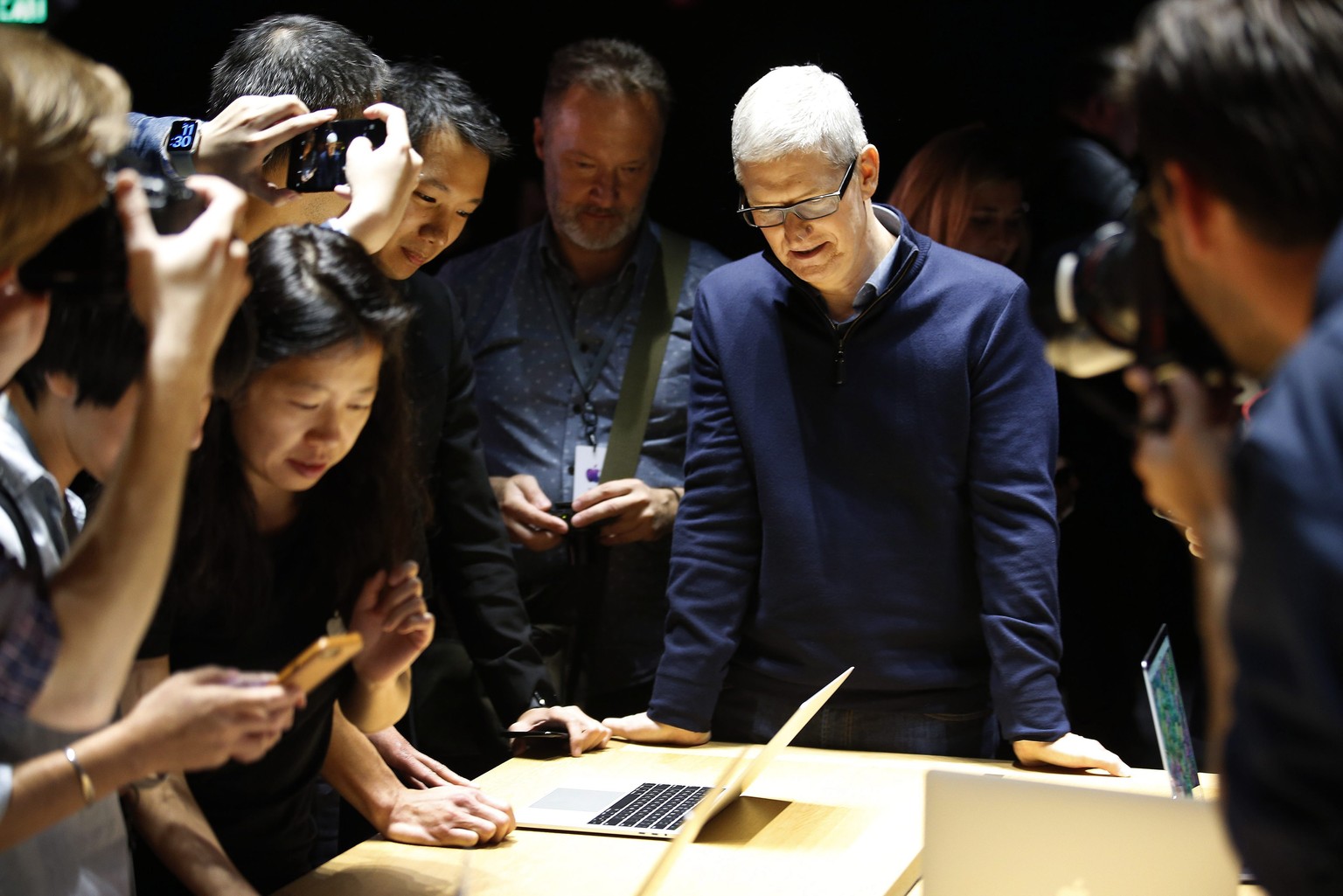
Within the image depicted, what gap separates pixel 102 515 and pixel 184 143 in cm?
80

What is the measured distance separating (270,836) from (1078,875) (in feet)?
3.11

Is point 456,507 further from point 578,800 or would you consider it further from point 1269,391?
point 1269,391

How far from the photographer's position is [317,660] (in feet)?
4.02

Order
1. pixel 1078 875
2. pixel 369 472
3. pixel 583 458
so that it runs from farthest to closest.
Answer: pixel 583 458 → pixel 369 472 → pixel 1078 875

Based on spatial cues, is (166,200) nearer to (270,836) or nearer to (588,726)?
(270,836)

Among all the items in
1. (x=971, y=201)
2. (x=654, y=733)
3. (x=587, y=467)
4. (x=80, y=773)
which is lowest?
(x=654, y=733)

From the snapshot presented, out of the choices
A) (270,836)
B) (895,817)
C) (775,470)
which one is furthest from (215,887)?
(775,470)

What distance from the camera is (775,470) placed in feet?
8.13

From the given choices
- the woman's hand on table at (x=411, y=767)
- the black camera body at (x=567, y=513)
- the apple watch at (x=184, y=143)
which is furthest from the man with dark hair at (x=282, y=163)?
the black camera body at (x=567, y=513)

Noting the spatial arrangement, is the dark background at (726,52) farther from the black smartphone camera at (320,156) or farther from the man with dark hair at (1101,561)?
the black smartphone camera at (320,156)

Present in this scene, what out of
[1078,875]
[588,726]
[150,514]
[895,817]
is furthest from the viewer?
[588,726]

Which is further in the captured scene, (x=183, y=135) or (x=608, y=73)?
(x=608, y=73)

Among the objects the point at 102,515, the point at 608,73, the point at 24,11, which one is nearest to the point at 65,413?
the point at 102,515

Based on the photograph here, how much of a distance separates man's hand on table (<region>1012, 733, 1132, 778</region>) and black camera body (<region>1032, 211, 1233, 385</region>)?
1.18 meters
